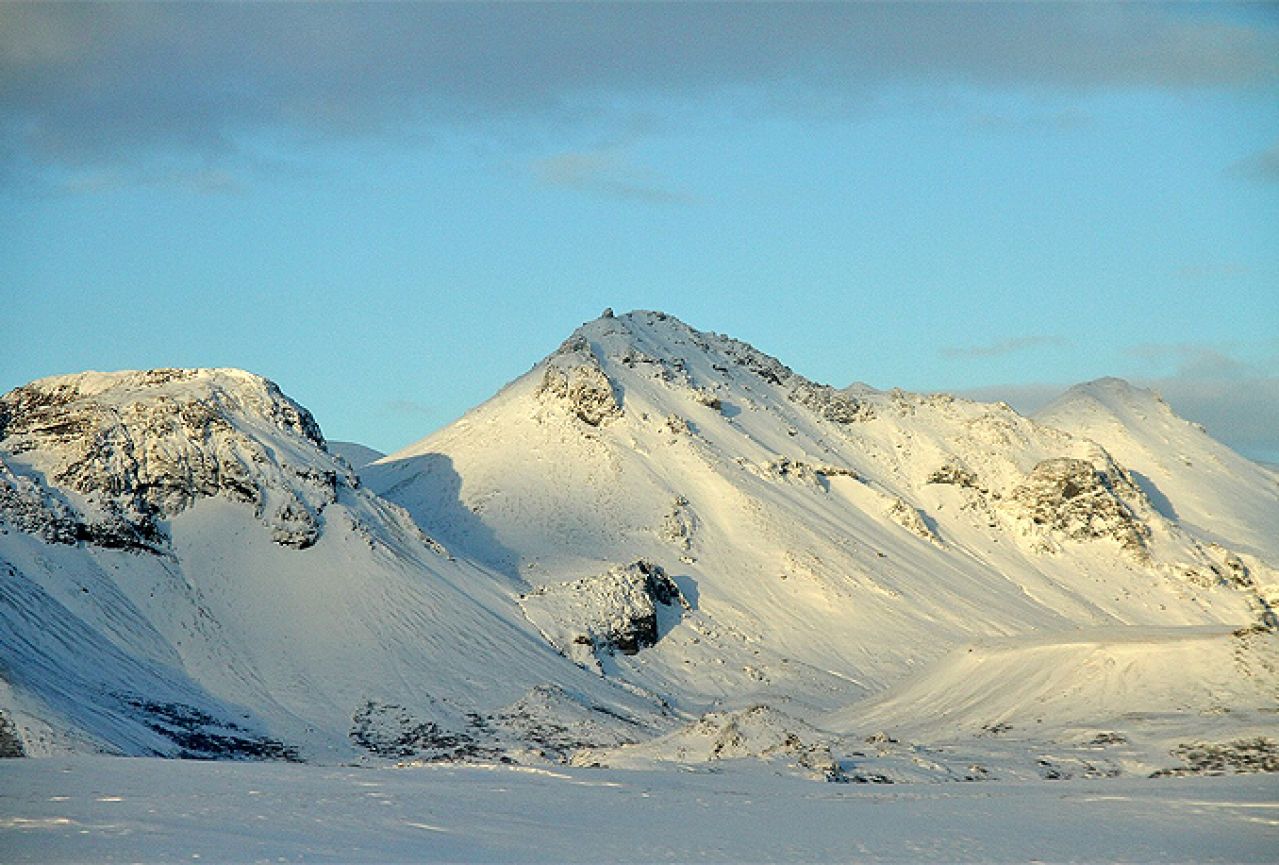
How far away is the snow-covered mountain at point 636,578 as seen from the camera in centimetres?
6128

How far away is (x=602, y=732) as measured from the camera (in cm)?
6931

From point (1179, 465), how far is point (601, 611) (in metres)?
69.6

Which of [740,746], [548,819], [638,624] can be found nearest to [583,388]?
[638,624]

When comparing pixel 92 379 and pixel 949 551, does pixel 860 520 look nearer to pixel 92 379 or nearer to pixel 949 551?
pixel 949 551

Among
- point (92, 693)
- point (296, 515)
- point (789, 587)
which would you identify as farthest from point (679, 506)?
point (92, 693)

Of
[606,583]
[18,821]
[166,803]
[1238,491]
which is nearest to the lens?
[18,821]

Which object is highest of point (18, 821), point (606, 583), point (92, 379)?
point (92, 379)

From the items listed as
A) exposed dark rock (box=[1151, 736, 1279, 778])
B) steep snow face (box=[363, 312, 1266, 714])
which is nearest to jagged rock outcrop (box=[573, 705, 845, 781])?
exposed dark rock (box=[1151, 736, 1279, 778])

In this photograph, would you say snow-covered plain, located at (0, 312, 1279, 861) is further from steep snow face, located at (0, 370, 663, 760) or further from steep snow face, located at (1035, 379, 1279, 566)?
steep snow face, located at (1035, 379, 1279, 566)

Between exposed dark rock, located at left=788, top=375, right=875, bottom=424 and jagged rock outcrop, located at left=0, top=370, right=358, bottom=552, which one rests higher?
exposed dark rock, located at left=788, top=375, right=875, bottom=424

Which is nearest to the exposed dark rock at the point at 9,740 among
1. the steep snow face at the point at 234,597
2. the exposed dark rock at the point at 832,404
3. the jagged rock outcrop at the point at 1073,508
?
the steep snow face at the point at 234,597

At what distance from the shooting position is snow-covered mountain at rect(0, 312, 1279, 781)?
201 feet

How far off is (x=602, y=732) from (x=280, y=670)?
51.6ft

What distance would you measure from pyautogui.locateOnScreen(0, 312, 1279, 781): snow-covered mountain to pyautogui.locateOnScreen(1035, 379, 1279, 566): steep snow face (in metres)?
0.58
